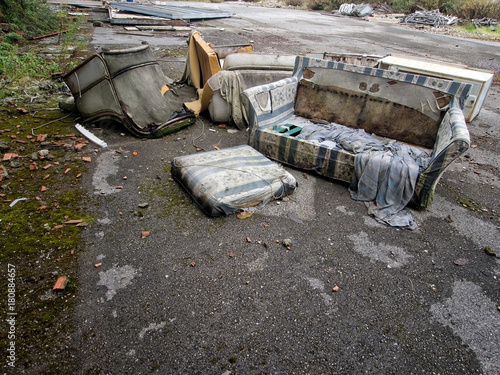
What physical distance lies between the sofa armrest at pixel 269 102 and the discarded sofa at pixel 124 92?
1505 millimetres

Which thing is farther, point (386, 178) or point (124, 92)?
point (124, 92)

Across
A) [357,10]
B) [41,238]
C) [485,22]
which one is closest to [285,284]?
[41,238]

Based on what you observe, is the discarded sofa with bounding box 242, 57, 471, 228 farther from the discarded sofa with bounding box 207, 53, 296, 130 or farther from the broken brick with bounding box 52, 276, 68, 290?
the broken brick with bounding box 52, 276, 68, 290

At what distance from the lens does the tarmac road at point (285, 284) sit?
7.24 ft

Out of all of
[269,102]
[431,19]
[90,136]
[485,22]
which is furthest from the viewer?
[431,19]

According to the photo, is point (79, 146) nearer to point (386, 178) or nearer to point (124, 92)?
point (124, 92)

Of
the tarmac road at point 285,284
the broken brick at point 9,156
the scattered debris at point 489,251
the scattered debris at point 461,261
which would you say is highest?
the broken brick at point 9,156

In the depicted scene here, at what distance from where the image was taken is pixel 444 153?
344 cm

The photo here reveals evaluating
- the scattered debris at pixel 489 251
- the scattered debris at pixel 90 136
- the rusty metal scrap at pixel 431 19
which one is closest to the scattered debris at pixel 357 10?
the rusty metal scrap at pixel 431 19

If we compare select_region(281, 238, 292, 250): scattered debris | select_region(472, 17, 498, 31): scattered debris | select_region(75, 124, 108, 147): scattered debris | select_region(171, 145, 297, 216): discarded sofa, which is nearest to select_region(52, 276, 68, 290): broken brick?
select_region(171, 145, 297, 216): discarded sofa

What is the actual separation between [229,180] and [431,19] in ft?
80.4

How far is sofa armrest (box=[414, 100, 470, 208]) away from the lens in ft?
11.0

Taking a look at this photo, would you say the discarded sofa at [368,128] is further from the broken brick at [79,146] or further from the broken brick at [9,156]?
the broken brick at [9,156]

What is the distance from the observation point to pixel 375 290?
2.75m
